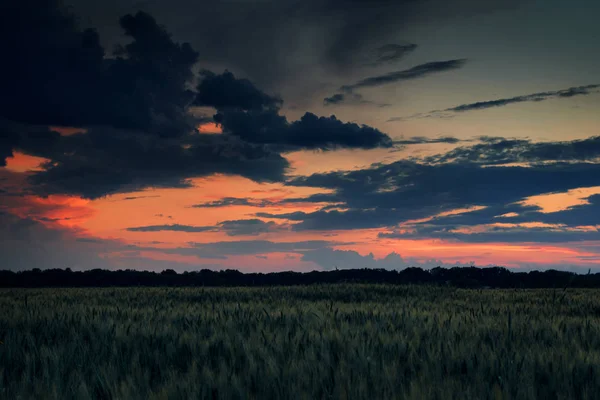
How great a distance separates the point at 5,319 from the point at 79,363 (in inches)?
155

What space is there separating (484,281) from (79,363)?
24.8 m

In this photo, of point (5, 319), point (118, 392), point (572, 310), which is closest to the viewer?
point (118, 392)

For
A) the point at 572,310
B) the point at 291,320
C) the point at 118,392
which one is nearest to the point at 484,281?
the point at 572,310

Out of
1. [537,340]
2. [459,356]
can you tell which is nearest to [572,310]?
[537,340]

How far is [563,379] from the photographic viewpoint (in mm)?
4035

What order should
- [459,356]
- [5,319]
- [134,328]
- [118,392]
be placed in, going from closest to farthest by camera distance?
[118,392]
[459,356]
[134,328]
[5,319]

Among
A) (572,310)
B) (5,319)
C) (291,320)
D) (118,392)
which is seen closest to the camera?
(118,392)

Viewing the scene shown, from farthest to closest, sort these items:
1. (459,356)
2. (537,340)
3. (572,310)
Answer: (572,310) < (537,340) < (459,356)

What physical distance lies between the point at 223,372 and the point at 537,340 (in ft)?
12.7

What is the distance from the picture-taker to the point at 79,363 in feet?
16.1

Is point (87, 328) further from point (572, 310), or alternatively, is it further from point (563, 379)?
point (572, 310)

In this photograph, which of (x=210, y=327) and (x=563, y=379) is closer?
(x=563, y=379)

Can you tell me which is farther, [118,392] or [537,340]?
[537,340]

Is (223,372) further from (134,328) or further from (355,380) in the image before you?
(134,328)
